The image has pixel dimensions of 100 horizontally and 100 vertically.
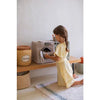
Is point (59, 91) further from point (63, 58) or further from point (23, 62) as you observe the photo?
point (23, 62)

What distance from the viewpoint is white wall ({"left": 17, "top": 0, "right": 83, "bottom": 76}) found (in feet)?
8.08

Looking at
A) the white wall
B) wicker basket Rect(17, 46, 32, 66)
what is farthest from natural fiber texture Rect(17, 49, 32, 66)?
the white wall

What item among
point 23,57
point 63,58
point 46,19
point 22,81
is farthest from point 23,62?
point 46,19

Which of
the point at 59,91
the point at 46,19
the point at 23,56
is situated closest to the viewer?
the point at 59,91

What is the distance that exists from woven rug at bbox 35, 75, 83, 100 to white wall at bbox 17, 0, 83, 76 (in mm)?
528

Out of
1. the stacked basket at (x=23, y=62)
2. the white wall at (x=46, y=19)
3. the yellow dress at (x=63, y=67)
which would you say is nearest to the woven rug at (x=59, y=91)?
the yellow dress at (x=63, y=67)

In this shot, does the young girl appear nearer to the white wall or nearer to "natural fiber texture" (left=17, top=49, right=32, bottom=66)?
"natural fiber texture" (left=17, top=49, right=32, bottom=66)

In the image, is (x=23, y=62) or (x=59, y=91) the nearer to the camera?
(x=59, y=91)

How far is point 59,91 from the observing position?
2.04 metres

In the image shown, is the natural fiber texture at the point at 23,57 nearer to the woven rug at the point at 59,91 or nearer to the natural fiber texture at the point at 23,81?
the natural fiber texture at the point at 23,81

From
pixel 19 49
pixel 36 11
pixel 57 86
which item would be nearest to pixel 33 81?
pixel 57 86

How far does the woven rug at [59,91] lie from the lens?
6.03 feet

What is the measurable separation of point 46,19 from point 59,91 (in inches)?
53.8

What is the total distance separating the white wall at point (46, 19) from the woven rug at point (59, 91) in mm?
528
